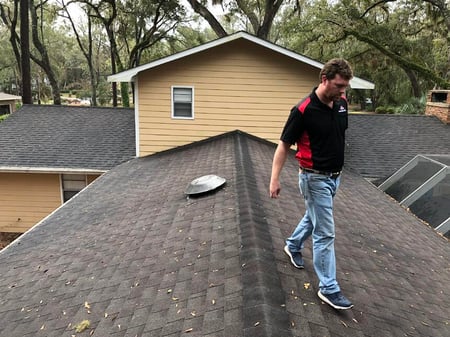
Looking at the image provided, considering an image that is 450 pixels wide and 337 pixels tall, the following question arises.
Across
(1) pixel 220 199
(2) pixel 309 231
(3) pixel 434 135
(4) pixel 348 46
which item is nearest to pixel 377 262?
(2) pixel 309 231

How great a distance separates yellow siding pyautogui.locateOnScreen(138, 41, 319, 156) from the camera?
9002 millimetres

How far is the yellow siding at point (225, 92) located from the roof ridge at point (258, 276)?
201 inches

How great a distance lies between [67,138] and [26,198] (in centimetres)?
205

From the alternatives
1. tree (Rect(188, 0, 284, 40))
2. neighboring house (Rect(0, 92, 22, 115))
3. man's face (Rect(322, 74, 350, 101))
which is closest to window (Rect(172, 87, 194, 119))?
man's face (Rect(322, 74, 350, 101))

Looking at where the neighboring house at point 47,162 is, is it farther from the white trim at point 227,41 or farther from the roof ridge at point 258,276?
the roof ridge at point 258,276

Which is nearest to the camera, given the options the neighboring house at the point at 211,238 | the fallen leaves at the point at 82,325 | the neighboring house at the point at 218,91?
the neighboring house at the point at 211,238

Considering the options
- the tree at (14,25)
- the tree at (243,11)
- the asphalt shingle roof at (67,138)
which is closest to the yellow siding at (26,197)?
the asphalt shingle roof at (67,138)

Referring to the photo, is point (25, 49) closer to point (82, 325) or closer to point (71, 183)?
point (71, 183)

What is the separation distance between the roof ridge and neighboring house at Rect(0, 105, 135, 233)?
637 centimetres

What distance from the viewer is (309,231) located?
2848 mm

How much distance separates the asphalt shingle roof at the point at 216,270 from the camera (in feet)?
8.03

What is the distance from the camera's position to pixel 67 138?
34.7 ft

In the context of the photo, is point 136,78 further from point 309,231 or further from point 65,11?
point 65,11

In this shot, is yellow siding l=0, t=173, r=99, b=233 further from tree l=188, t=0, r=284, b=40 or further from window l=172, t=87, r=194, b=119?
tree l=188, t=0, r=284, b=40
